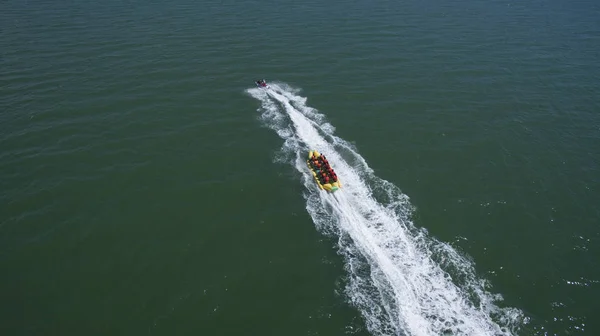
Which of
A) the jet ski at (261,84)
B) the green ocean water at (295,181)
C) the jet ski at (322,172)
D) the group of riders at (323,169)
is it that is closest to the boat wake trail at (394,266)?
the green ocean water at (295,181)

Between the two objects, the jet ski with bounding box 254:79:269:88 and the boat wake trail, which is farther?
the jet ski with bounding box 254:79:269:88

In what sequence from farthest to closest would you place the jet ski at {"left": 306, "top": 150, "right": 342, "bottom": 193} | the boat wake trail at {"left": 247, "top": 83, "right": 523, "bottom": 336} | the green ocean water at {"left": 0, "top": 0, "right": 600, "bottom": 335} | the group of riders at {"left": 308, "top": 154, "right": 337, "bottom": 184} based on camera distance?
the group of riders at {"left": 308, "top": 154, "right": 337, "bottom": 184}
the jet ski at {"left": 306, "top": 150, "right": 342, "bottom": 193}
the green ocean water at {"left": 0, "top": 0, "right": 600, "bottom": 335}
the boat wake trail at {"left": 247, "top": 83, "right": 523, "bottom": 336}

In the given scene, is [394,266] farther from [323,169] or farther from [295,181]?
[295,181]

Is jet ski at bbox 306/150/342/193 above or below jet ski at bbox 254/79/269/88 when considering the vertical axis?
below

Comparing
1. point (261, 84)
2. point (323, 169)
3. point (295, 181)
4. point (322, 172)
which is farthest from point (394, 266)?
point (261, 84)

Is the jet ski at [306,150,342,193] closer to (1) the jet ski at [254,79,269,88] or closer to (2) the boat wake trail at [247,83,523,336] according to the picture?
(2) the boat wake trail at [247,83,523,336]

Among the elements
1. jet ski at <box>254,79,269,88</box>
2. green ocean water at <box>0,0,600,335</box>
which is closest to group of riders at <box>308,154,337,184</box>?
green ocean water at <box>0,0,600,335</box>

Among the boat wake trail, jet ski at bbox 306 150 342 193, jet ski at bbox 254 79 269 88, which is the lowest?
the boat wake trail

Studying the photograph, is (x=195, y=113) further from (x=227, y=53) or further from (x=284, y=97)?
(x=227, y=53)
